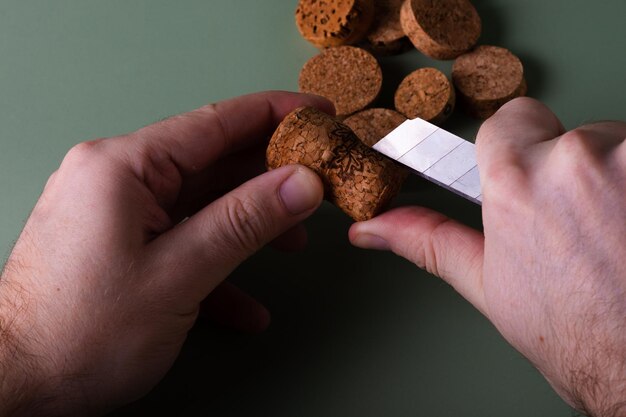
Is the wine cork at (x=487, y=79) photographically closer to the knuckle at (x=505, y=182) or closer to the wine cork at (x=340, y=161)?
the wine cork at (x=340, y=161)

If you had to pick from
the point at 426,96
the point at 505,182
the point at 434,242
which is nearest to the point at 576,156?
the point at 505,182

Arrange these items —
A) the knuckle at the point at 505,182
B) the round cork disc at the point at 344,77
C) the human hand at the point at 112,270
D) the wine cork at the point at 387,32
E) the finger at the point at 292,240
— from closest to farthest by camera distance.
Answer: the knuckle at the point at 505,182 → the human hand at the point at 112,270 → the finger at the point at 292,240 → the round cork disc at the point at 344,77 → the wine cork at the point at 387,32

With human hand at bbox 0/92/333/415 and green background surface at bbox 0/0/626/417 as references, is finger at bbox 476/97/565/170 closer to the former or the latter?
human hand at bbox 0/92/333/415

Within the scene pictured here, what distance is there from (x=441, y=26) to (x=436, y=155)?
850 millimetres

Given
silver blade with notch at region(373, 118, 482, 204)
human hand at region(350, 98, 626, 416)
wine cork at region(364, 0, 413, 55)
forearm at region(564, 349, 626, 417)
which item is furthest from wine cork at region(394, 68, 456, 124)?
forearm at region(564, 349, 626, 417)

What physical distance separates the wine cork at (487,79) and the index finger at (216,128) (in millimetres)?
574

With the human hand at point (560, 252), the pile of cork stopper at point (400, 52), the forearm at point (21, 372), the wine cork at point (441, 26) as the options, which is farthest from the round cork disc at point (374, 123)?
the forearm at point (21, 372)

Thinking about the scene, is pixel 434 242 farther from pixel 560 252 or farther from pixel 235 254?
pixel 235 254

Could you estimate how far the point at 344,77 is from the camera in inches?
101

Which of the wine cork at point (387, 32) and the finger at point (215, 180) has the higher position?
the wine cork at point (387, 32)

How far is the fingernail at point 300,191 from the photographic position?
1.80 meters

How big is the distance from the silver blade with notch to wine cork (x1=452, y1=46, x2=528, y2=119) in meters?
0.53

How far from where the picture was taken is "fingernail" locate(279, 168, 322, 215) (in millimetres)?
1800

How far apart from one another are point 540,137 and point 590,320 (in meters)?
0.50
